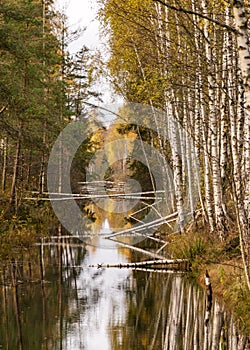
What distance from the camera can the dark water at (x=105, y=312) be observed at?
8789mm

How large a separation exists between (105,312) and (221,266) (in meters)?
2.65

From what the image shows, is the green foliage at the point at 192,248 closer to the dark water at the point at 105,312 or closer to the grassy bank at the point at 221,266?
the grassy bank at the point at 221,266

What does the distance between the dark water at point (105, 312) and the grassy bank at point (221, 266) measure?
0.81 feet

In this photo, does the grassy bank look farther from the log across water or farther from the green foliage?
the log across water

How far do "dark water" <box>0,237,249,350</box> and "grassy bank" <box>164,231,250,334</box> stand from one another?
0.81 feet

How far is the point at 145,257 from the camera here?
16859mm

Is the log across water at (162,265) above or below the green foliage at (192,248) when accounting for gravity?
below

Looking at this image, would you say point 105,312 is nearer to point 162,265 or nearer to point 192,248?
point 192,248

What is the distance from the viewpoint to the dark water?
28.8 ft

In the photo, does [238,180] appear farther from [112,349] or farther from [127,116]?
[127,116]

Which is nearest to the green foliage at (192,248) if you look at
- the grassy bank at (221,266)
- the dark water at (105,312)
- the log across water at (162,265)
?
the grassy bank at (221,266)

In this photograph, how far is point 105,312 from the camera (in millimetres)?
10688

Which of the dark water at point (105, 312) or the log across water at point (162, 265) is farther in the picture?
the log across water at point (162, 265)

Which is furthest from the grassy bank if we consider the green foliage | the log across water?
the log across water
